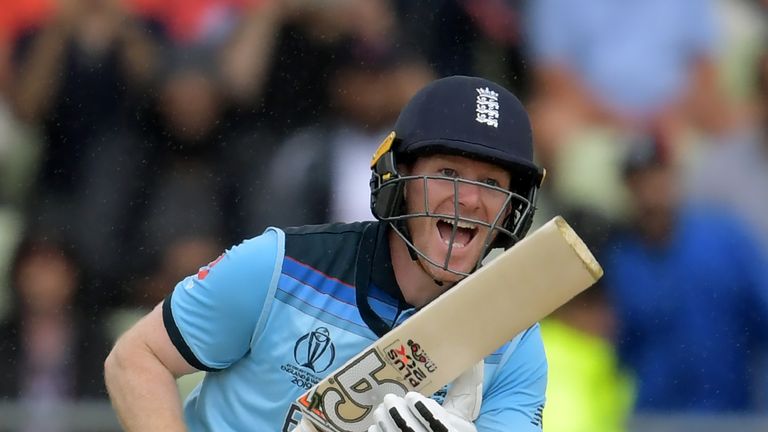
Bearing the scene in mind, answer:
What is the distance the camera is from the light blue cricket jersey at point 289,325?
9.02 feet

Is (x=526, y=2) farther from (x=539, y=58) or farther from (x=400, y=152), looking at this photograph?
(x=400, y=152)

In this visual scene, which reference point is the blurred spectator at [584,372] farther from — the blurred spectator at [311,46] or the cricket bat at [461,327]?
the cricket bat at [461,327]

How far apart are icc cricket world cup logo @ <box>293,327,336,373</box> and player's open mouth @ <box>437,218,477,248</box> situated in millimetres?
317

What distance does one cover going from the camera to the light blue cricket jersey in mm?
2748

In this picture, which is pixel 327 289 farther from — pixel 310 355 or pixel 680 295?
pixel 680 295

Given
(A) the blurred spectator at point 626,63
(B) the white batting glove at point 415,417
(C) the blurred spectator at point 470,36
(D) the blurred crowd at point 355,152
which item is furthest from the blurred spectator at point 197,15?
(B) the white batting glove at point 415,417

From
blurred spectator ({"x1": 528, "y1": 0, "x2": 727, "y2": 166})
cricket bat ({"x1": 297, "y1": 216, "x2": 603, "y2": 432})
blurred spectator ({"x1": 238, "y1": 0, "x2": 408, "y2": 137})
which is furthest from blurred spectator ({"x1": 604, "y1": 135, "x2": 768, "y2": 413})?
cricket bat ({"x1": 297, "y1": 216, "x2": 603, "y2": 432})

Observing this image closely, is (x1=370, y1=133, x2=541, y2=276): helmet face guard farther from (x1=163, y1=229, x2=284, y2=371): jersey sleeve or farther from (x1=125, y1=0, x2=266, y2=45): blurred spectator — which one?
(x1=125, y1=0, x2=266, y2=45): blurred spectator

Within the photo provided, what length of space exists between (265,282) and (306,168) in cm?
175

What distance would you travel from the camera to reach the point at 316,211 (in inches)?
175

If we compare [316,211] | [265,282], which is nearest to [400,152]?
[265,282]

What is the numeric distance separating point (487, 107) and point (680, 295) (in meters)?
1.91

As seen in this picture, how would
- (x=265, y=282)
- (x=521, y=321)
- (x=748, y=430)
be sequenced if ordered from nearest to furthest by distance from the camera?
(x=521, y=321)
(x=265, y=282)
(x=748, y=430)

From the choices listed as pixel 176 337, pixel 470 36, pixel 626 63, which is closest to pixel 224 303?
pixel 176 337
